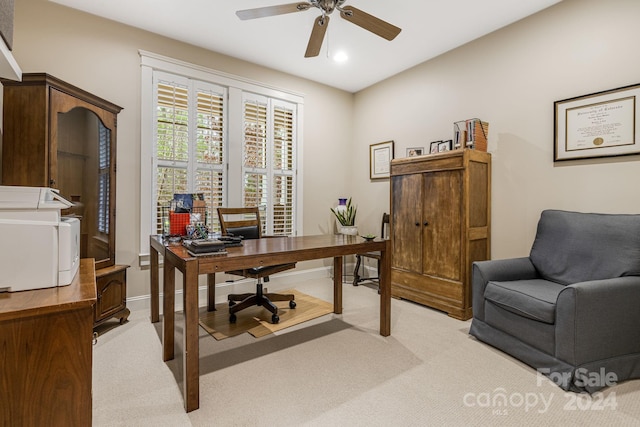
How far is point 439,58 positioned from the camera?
3723mm

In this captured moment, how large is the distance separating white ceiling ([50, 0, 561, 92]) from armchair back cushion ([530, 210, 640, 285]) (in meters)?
1.95

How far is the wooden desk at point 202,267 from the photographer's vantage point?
168cm

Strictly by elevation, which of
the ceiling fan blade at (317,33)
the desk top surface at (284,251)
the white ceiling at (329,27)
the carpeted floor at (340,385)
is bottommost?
the carpeted floor at (340,385)

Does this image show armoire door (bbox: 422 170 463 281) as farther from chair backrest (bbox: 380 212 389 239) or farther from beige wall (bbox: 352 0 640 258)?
chair backrest (bbox: 380 212 389 239)

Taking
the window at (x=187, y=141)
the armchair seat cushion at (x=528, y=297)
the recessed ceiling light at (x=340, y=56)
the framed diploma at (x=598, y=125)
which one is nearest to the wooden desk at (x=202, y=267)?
the armchair seat cushion at (x=528, y=297)

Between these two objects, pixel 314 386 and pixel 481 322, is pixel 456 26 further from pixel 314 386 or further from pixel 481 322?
pixel 314 386

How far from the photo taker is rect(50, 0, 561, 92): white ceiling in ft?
9.10

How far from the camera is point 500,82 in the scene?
10.4ft

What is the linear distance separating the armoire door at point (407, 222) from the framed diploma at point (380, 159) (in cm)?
76

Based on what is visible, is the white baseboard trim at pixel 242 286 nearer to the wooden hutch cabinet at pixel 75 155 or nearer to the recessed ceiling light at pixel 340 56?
the wooden hutch cabinet at pixel 75 155

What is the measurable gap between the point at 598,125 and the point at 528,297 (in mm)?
1634

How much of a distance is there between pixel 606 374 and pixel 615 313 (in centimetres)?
38

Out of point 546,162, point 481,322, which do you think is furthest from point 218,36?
point 481,322

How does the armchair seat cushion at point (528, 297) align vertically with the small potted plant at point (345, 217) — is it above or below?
below
